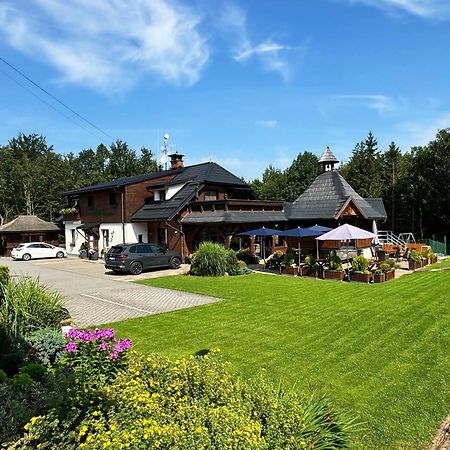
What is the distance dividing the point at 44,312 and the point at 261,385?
5.53m

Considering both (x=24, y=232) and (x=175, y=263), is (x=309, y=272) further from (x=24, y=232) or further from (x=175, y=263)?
(x=24, y=232)

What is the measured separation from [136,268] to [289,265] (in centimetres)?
807

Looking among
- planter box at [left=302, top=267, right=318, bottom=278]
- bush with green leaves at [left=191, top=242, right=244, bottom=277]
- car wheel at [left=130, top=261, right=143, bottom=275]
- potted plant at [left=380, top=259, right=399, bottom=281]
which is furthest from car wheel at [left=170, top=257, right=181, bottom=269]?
potted plant at [left=380, top=259, right=399, bottom=281]

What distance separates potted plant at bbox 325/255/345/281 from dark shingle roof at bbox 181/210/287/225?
6.93 metres

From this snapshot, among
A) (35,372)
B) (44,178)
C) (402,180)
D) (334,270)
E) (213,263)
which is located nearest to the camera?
(35,372)

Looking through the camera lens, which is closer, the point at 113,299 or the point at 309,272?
the point at 113,299

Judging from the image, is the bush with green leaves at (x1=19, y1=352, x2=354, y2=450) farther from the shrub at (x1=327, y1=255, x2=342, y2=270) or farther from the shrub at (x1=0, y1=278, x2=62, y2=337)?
the shrub at (x1=327, y1=255, x2=342, y2=270)

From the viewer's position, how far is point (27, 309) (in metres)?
7.58

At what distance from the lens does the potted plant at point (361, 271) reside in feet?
53.5

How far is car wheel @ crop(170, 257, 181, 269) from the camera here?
889 inches

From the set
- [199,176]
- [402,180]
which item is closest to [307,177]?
[402,180]

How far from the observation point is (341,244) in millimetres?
23250

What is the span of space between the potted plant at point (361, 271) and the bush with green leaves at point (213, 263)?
5.50m

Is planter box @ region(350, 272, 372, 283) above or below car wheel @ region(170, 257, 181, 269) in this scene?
below
